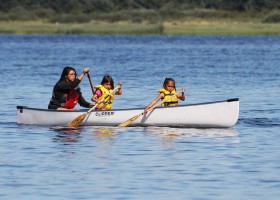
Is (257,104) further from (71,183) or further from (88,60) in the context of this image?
(88,60)

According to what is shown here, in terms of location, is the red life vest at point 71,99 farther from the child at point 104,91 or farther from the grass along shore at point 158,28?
the grass along shore at point 158,28

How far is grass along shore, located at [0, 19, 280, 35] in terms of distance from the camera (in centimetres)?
9750

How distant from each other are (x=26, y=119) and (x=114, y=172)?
25.6 ft

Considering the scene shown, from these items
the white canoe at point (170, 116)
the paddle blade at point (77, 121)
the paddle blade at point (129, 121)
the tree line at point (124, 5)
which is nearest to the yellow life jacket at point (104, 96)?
the white canoe at point (170, 116)

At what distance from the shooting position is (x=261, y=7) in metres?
114

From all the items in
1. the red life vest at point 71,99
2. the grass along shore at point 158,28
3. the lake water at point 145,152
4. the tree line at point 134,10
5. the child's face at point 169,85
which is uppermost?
the tree line at point 134,10

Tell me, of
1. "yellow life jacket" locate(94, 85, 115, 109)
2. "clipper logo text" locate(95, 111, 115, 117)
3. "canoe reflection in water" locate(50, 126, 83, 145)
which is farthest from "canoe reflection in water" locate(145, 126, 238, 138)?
"canoe reflection in water" locate(50, 126, 83, 145)

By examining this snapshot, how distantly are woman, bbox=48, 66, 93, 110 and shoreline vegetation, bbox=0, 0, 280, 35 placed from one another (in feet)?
232

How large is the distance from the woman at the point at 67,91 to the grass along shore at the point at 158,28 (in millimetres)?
70714

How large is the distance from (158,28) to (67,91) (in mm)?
72906

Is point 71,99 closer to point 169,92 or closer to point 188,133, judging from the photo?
point 169,92

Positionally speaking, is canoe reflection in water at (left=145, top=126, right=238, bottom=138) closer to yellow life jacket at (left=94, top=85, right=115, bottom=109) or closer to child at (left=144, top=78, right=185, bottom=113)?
child at (left=144, top=78, right=185, bottom=113)

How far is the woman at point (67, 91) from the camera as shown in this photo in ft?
82.0

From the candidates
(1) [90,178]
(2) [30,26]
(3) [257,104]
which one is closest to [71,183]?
(1) [90,178]
